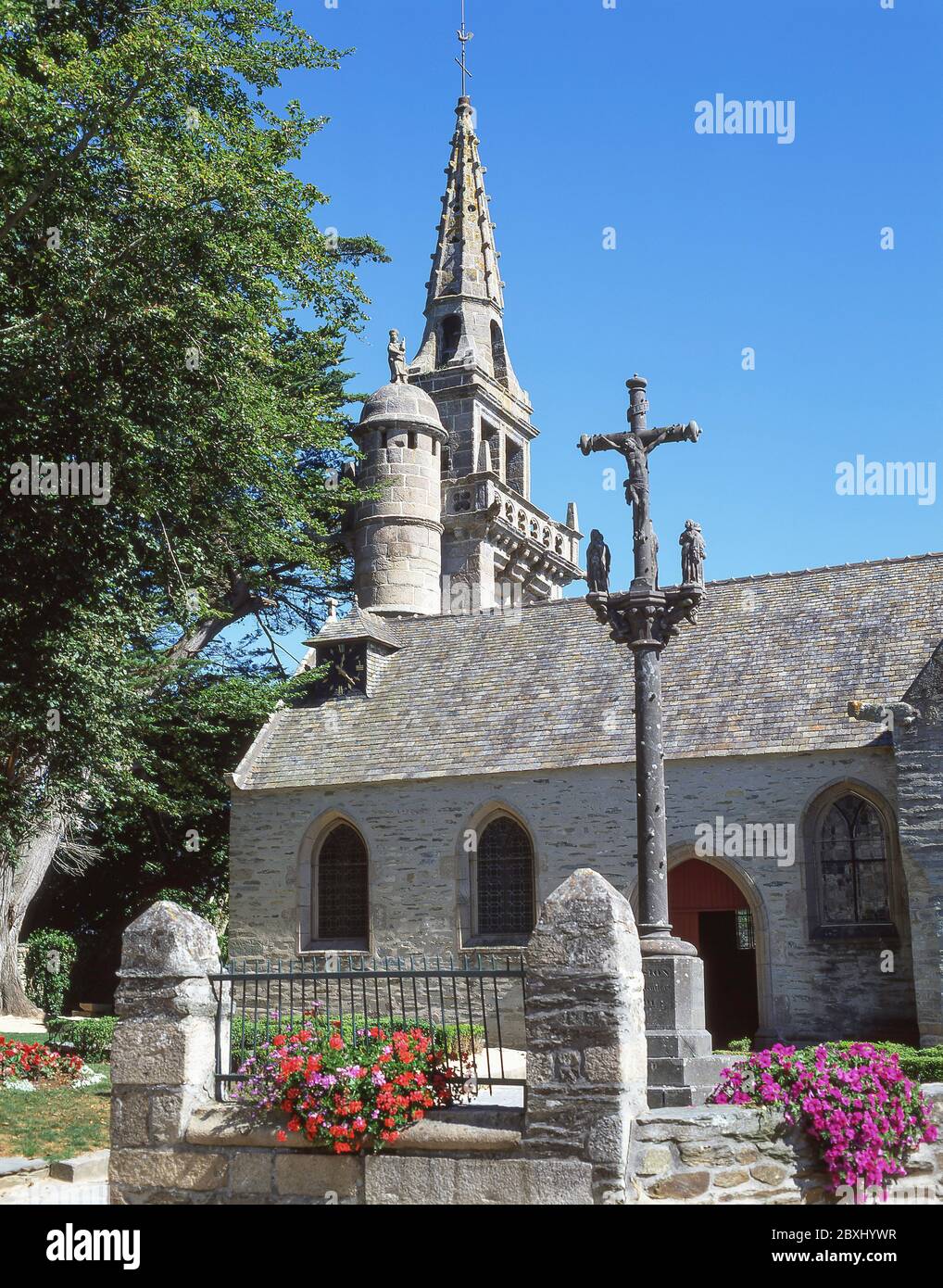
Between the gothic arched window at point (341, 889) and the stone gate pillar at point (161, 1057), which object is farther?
the gothic arched window at point (341, 889)

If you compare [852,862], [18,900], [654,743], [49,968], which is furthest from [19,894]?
[654,743]

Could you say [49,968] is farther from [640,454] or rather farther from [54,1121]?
[640,454]

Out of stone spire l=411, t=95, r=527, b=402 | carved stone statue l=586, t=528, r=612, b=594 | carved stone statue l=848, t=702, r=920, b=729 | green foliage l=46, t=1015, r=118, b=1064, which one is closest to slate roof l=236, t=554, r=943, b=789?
carved stone statue l=848, t=702, r=920, b=729

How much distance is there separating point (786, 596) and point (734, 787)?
475 centimetres

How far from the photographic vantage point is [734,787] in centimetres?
2027

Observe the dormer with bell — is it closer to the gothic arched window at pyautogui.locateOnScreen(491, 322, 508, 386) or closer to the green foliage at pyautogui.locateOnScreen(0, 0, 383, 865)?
the green foliage at pyautogui.locateOnScreen(0, 0, 383, 865)

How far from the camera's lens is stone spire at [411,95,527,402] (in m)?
38.3

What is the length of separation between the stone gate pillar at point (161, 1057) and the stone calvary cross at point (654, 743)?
3.61m

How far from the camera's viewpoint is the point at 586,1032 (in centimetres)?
818

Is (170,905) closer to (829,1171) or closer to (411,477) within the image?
(829,1171)

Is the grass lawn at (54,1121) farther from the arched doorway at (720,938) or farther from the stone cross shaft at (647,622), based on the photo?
the arched doorway at (720,938)

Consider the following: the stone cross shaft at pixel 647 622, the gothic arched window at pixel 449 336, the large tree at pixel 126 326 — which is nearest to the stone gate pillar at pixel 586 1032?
the stone cross shaft at pixel 647 622

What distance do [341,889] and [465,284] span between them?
21866 mm

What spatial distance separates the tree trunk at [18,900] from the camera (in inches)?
958
